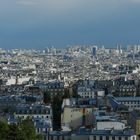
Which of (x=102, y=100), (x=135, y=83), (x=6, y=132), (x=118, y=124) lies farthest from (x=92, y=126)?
(x=135, y=83)

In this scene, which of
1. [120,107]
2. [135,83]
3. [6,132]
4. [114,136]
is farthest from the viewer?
[135,83]

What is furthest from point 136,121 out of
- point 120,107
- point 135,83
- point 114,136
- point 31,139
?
point 135,83

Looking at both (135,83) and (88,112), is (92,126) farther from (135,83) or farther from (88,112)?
(135,83)

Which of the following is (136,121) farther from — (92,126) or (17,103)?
(17,103)

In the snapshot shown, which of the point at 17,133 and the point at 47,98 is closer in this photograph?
the point at 17,133

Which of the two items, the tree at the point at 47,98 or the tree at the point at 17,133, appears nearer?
the tree at the point at 17,133

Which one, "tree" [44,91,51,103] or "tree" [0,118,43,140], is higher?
"tree" [44,91,51,103]

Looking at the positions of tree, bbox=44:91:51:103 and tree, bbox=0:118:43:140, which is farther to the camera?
tree, bbox=44:91:51:103

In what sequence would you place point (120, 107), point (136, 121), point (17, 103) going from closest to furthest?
point (136, 121) < point (120, 107) < point (17, 103)

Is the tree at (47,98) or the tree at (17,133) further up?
the tree at (47,98)

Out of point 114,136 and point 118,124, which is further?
point 118,124

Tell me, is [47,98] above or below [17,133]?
above
